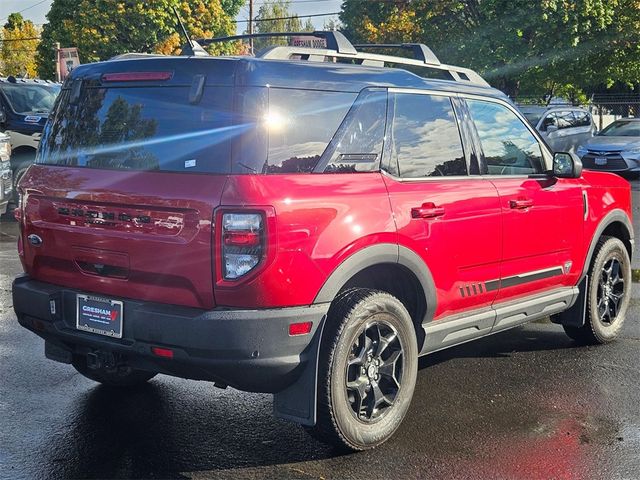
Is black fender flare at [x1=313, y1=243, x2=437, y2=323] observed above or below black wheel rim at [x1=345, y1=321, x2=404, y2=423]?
above

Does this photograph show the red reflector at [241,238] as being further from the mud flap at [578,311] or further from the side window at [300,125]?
the mud flap at [578,311]

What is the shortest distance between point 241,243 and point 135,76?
111 centimetres

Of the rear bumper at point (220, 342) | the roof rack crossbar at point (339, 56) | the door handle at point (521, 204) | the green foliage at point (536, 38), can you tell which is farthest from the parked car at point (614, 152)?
the rear bumper at point (220, 342)

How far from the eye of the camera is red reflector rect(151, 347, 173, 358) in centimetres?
348

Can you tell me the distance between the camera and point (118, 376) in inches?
187

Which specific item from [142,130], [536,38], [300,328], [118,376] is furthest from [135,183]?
[536,38]

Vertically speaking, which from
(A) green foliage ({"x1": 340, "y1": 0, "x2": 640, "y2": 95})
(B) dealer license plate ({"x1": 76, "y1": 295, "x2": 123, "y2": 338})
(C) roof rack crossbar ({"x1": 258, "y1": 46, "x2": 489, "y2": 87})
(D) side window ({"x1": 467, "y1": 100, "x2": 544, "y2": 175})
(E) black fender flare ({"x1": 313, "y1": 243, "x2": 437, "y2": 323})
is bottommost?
(B) dealer license plate ({"x1": 76, "y1": 295, "x2": 123, "y2": 338})

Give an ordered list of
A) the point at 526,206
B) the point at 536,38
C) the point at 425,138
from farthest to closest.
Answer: the point at 536,38, the point at 526,206, the point at 425,138

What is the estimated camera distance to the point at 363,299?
3783 mm

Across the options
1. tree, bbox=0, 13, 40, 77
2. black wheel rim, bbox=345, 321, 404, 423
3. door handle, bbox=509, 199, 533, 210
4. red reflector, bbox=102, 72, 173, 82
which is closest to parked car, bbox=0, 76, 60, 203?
red reflector, bbox=102, 72, 173, 82

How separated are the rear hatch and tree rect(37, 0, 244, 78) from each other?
36.9 meters

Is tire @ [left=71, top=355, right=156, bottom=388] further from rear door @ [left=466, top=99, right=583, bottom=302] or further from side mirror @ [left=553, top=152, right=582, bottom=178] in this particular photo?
side mirror @ [left=553, top=152, right=582, bottom=178]

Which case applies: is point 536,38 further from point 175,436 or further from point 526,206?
→ point 175,436

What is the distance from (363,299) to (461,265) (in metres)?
0.84
